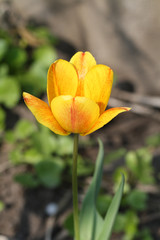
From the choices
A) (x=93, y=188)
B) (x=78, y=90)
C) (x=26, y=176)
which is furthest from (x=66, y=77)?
(x=26, y=176)

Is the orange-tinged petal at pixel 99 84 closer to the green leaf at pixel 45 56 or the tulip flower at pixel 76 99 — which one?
the tulip flower at pixel 76 99

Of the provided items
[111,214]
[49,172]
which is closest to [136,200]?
[49,172]

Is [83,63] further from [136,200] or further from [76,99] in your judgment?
[136,200]

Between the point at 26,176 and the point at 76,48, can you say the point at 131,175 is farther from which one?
the point at 76,48

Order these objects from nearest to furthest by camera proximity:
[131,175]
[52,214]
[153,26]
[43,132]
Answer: [52,214] < [131,175] < [43,132] < [153,26]

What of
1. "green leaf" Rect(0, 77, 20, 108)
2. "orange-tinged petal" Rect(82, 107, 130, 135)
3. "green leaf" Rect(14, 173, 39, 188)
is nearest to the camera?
"orange-tinged petal" Rect(82, 107, 130, 135)

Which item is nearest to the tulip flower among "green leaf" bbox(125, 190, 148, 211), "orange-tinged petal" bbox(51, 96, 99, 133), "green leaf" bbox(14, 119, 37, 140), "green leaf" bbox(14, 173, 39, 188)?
"orange-tinged petal" bbox(51, 96, 99, 133)

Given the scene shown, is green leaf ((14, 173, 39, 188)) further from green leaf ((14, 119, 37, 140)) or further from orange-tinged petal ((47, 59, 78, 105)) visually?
orange-tinged petal ((47, 59, 78, 105))
